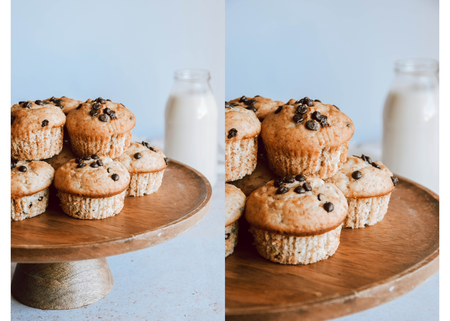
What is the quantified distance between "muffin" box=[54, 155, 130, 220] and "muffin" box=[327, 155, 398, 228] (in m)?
1.05

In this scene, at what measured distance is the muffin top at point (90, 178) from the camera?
1963 millimetres

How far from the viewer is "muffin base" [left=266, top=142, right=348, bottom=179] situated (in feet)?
5.33

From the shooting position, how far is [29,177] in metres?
1.94

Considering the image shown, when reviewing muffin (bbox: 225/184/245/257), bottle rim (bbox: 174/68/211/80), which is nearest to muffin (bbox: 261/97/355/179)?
muffin (bbox: 225/184/245/257)

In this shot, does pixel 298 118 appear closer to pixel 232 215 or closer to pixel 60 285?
pixel 232 215

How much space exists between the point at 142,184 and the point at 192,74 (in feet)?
2.31

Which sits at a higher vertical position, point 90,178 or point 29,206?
point 90,178

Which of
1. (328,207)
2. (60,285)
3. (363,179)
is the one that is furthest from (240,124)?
(60,285)

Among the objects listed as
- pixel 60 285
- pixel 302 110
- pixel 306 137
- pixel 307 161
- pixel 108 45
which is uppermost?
pixel 108 45

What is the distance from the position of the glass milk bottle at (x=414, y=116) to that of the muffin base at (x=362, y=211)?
295 mm

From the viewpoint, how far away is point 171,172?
2.63 metres

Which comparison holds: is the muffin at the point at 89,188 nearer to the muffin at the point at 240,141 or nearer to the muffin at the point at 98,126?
the muffin at the point at 98,126

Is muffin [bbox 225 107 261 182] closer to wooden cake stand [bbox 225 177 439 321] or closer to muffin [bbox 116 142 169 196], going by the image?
wooden cake stand [bbox 225 177 439 321]

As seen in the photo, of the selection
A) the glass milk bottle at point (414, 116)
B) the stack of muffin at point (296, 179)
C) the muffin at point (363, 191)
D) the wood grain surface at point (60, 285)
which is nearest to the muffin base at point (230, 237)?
the stack of muffin at point (296, 179)
